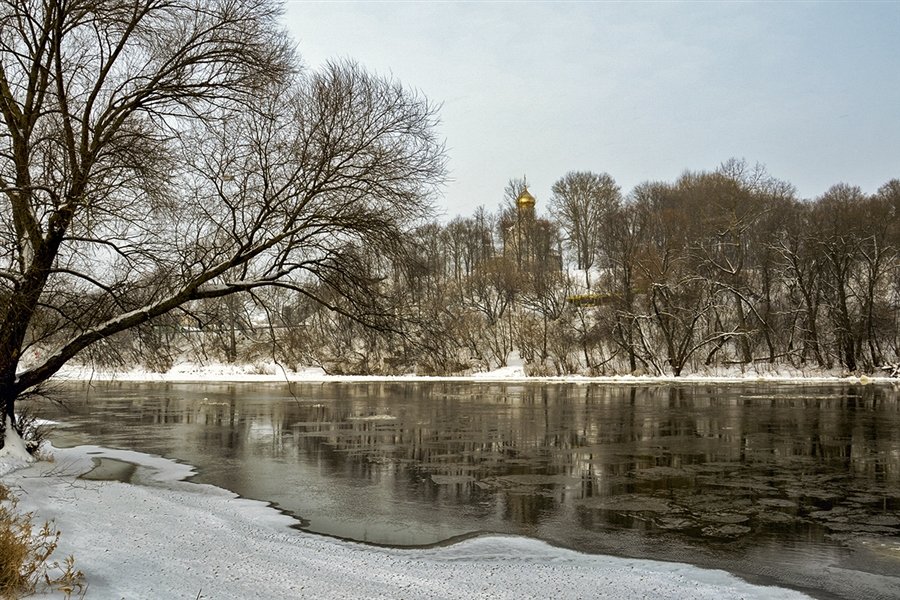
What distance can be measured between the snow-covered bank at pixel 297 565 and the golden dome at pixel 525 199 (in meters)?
83.9

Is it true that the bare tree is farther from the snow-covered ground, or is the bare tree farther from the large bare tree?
the large bare tree

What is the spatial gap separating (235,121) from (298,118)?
1284 millimetres

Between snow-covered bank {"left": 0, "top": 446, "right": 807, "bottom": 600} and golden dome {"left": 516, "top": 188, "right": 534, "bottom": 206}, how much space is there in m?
83.9

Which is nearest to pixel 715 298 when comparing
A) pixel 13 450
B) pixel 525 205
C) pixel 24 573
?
pixel 525 205

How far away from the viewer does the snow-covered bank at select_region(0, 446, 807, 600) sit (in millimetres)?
6449

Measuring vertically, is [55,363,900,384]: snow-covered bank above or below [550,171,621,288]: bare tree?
below

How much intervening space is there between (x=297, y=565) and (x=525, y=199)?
87.9 m

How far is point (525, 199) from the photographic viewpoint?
92875 millimetres

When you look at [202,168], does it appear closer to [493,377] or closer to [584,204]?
[493,377]

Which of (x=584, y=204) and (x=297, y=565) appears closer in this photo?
(x=297, y=565)

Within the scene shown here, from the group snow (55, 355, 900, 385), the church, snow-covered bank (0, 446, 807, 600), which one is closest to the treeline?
snow (55, 355, 900, 385)

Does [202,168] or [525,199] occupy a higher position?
[525,199]

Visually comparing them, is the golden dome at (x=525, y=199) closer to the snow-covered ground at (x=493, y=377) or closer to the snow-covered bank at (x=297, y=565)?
the snow-covered ground at (x=493, y=377)

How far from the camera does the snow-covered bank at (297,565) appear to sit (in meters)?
6.45
